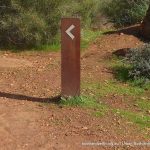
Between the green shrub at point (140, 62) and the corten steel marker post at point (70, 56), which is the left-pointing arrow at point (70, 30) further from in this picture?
the green shrub at point (140, 62)

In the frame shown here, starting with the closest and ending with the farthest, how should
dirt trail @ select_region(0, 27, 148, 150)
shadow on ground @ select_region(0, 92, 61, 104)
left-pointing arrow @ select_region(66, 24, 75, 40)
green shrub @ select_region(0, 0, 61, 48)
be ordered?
dirt trail @ select_region(0, 27, 148, 150)
left-pointing arrow @ select_region(66, 24, 75, 40)
shadow on ground @ select_region(0, 92, 61, 104)
green shrub @ select_region(0, 0, 61, 48)

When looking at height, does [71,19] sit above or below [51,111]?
above

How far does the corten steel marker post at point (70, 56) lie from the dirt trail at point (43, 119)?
1.07 feet

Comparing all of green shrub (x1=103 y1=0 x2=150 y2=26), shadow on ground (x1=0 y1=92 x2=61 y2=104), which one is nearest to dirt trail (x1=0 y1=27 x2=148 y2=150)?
shadow on ground (x1=0 y1=92 x2=61 y2=104)

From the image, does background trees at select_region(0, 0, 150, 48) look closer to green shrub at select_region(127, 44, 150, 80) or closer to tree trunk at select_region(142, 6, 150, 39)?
tree trunk at select_region(142, 6, 150, 39)

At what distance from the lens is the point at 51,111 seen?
6820 millimetres

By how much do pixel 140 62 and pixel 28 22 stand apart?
3.07 metres

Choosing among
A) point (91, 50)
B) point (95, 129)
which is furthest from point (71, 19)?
point (91, 50)

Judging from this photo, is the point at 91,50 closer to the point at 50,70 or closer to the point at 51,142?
the point at 50,70

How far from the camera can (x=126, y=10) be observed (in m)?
15.0

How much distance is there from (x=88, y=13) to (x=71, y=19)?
579 centimetres

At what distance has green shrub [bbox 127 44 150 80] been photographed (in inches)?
340

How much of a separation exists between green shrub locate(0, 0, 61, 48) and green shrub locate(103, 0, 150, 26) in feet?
12.5

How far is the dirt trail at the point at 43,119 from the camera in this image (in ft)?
19.4
